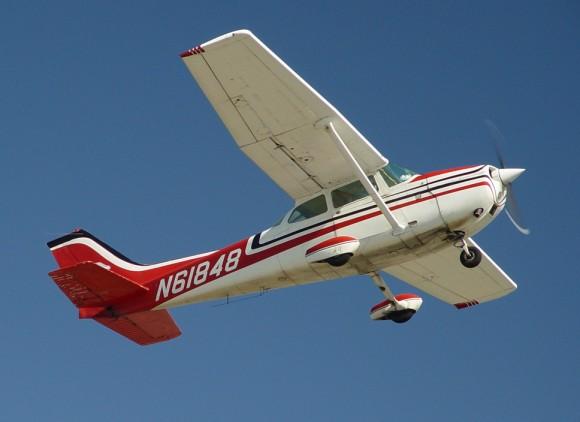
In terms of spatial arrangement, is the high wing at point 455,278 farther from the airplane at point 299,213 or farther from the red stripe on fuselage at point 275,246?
the red stripe on fuselage at point 275,246

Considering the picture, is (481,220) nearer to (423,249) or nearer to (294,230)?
(423,249)

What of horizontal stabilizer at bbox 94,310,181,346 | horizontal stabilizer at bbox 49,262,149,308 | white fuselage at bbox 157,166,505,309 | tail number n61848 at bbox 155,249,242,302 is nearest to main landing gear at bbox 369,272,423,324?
white fuselage at bbox 157,166,505,309

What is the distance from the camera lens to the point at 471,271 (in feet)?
63.8

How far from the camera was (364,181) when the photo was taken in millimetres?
16156

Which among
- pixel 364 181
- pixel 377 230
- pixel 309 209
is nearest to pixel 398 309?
pixel 377 230

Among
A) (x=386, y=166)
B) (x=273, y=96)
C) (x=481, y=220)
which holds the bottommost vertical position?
(x=481, y=220)

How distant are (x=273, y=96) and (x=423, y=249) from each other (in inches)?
131

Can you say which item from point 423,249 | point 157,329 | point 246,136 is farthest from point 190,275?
point 423,249

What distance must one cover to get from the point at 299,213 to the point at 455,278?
13.3 feet

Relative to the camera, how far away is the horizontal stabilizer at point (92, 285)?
17.2m

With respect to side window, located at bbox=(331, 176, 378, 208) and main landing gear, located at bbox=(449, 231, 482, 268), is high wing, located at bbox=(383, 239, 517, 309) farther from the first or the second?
side window, located at bbox=(331, 176, 378, 208)

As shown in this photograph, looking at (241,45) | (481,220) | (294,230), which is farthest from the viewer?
(294,230)

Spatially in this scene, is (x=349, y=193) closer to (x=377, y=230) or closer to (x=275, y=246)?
(x=377, y=230)

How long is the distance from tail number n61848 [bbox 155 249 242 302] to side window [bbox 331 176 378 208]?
76.1 inches
